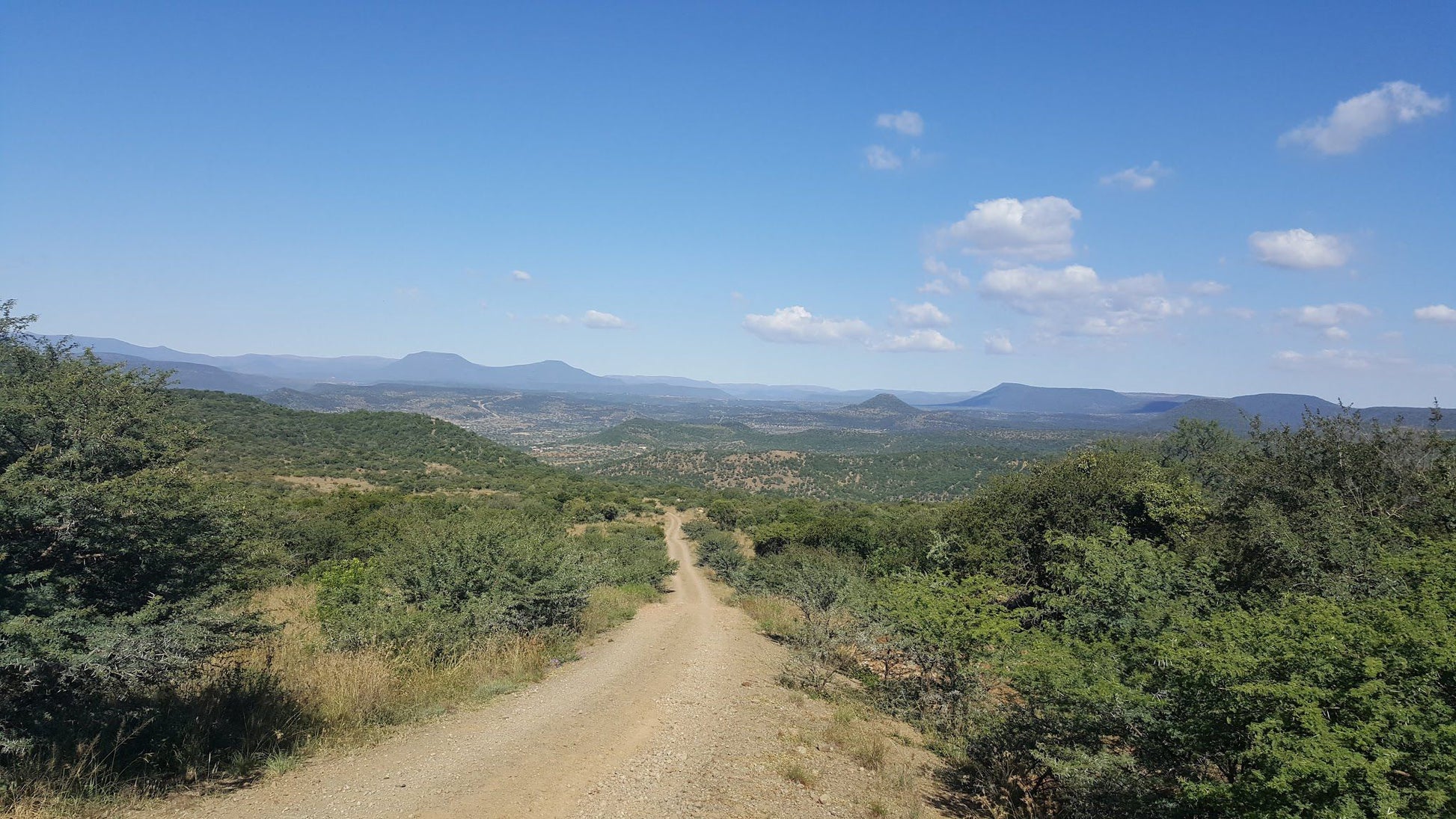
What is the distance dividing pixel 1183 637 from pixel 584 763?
716 cm

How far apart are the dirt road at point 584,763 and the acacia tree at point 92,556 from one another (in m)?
1.31

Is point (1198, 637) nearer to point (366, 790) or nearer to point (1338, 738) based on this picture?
point (1338, 738)

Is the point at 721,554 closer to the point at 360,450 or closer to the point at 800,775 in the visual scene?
the point at 800,775

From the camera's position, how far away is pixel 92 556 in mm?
5500

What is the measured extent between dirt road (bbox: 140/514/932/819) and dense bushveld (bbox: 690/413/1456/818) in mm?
2343

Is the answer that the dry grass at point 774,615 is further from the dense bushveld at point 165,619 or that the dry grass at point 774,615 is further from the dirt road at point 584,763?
the dense bushveld at point 165,619

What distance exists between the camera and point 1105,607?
948 cm

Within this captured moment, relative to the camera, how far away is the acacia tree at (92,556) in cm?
491

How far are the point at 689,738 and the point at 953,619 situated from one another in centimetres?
414

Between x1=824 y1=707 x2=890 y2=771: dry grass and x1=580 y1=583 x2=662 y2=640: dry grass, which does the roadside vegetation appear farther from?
x1=580 y1=583 x2=662 y2=640: dry grass

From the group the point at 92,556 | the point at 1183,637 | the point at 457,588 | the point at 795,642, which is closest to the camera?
the point at 92,556

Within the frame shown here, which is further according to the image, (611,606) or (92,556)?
(611,606)

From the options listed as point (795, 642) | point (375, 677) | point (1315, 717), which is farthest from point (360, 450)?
point (1315, 717)

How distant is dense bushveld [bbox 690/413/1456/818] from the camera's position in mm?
4625
